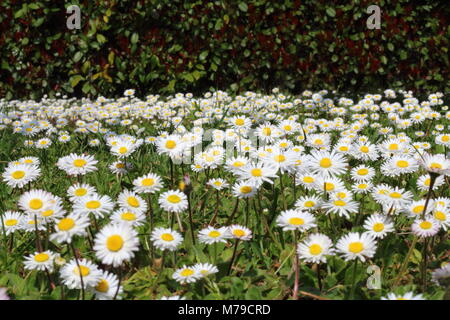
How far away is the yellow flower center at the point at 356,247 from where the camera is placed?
1.43 metres

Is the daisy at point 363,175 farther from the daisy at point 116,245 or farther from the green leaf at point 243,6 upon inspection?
the green leaf at point 243,6

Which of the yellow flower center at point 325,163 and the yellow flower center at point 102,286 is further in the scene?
the yellow flower center at point 325,163

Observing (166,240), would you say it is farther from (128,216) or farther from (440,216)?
(440,216)

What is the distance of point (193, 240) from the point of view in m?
1.88

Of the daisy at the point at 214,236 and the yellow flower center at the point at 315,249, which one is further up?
the daisy at the point at 214,236

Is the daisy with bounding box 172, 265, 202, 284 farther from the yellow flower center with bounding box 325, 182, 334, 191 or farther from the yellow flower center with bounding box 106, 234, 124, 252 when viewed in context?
the yellow flower center with bounding box 325, 182, 334, 191

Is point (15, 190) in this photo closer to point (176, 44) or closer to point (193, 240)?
point (193, 240)

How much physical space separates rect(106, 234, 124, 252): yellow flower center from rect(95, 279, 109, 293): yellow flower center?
187 millimetres

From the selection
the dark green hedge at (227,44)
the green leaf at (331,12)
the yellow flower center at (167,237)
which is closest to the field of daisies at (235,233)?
the yellow flower center at (167,237)

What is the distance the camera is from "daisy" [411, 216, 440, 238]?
1510mm

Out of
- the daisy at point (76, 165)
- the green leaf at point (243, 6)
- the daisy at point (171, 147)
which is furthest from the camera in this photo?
the green leaf at point (243, 6)

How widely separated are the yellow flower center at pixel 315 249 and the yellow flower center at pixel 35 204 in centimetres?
96

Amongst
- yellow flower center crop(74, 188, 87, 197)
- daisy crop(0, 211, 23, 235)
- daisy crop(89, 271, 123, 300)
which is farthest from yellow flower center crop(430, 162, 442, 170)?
daisy crop(0, 211, 23, 235)
